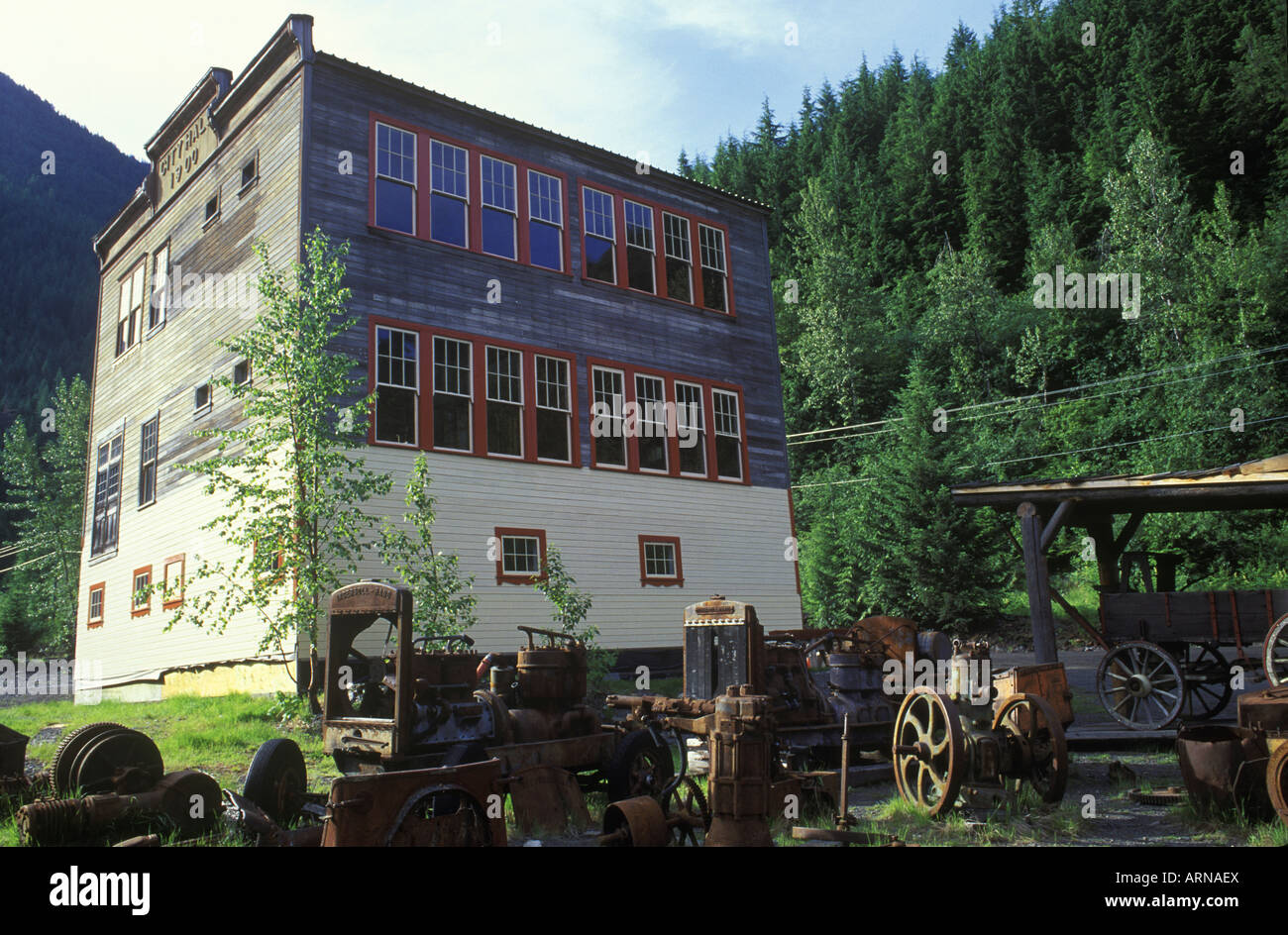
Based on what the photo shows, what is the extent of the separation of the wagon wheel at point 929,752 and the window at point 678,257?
14.6 m

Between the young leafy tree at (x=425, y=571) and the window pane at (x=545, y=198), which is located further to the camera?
the window pane at (x=545, y=198)

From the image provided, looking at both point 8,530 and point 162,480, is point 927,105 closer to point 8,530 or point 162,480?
point 162,480

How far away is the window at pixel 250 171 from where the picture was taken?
734 inches

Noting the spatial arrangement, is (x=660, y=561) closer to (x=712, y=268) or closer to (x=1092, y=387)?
(x=712, y=268)

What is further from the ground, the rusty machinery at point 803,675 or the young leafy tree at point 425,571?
the young leafy tree at point 425,571

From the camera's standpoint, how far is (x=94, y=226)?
110812 millimetres

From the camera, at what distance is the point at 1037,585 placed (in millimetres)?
13680

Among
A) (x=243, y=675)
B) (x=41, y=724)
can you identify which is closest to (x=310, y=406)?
(x=243, y=675)

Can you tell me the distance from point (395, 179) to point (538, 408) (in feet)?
16.7

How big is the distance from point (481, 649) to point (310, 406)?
18.1ft

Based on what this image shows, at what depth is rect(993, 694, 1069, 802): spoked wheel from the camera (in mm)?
8625

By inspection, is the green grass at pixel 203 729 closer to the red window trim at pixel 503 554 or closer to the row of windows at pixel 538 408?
the red window trim at pixel 503 554

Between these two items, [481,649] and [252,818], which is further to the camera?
[481,649]

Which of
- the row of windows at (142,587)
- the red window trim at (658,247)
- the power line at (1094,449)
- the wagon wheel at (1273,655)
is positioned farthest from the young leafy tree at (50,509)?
the wagon wheel at (1273,655)
